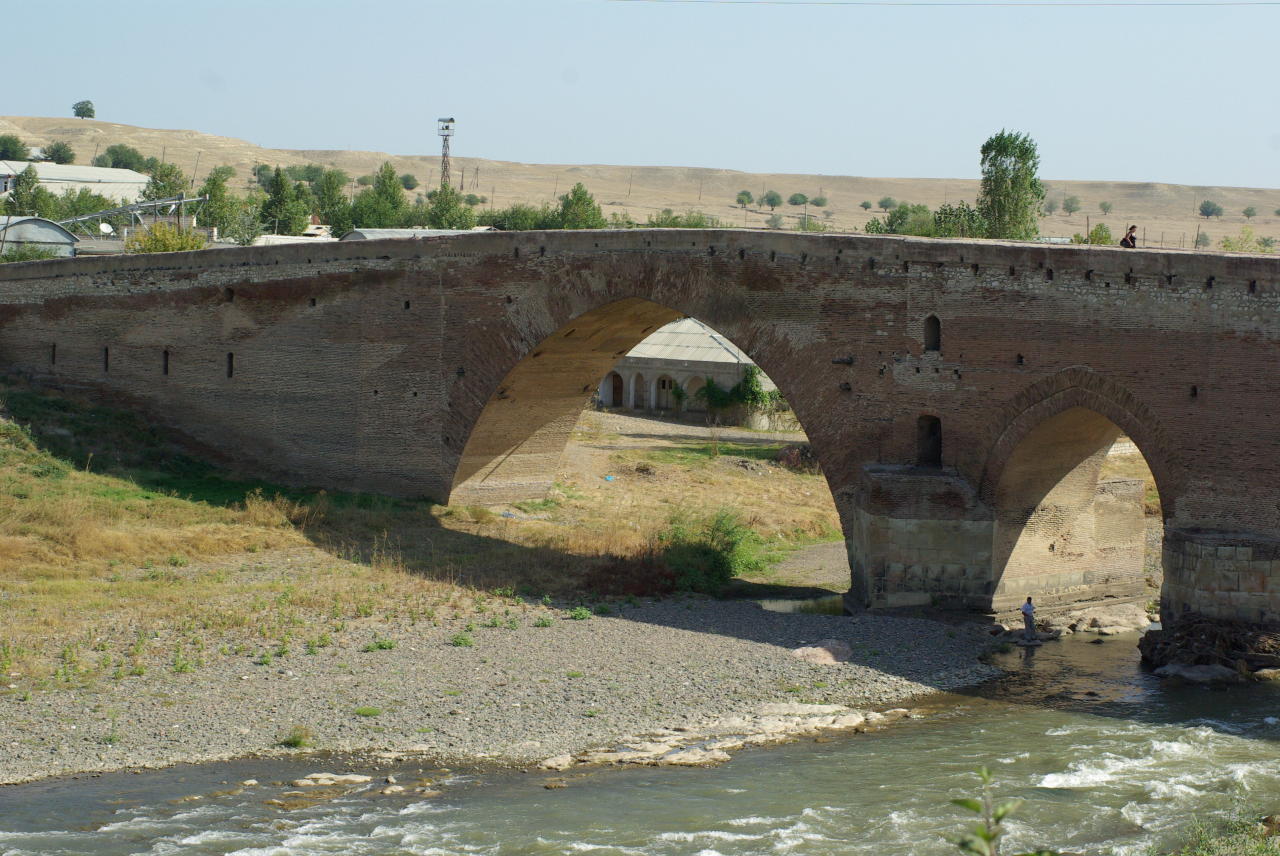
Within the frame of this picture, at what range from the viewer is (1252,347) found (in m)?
17.4

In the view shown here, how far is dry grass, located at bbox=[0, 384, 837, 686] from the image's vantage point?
1811cm

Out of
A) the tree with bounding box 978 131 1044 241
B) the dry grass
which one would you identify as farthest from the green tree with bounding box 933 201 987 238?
the dry grass

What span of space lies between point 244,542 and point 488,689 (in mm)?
7780

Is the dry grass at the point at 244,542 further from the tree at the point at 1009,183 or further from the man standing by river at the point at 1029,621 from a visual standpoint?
the tree at the point at 1009,183

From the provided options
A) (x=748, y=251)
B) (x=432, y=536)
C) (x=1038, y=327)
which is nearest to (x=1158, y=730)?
(x=1038, y=327)

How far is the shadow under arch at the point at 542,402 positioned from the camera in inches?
950

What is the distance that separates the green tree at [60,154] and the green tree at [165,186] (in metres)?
36.7

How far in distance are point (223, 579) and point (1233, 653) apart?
42.2ft

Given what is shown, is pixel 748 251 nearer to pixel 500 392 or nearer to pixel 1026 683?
pixel 500 392

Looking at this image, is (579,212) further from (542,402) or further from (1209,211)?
(1209,211)

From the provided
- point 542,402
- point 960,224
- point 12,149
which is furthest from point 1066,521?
point 12,149

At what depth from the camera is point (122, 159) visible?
10788cm

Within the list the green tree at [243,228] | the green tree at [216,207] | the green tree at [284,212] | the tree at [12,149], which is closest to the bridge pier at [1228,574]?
the green tree at [243,228]

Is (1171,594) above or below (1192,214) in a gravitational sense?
below
